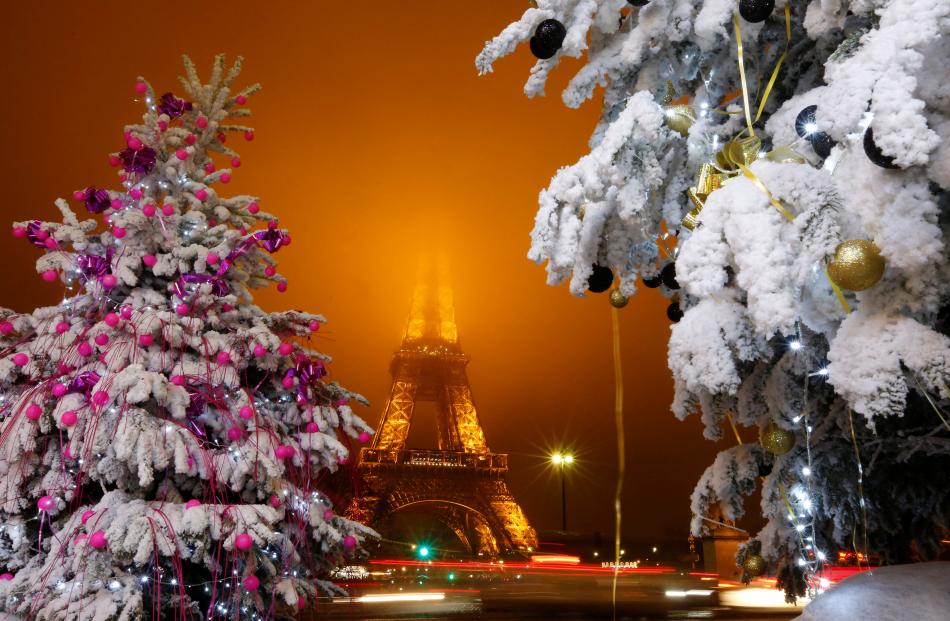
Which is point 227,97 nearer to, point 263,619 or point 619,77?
point 619,77

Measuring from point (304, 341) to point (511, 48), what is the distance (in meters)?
3.12

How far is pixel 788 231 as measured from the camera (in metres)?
2.08

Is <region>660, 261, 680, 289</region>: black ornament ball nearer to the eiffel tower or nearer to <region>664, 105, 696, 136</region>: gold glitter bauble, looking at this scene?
<region>664, 105, 696, 136</region>: gold glitter bauble

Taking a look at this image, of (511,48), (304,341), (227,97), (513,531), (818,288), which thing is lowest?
(513,531)

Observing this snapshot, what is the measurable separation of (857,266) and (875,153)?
34cm

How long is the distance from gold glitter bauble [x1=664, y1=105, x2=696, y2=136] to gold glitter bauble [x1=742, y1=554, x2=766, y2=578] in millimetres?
2387

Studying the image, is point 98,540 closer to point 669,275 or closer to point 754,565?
point 669,275

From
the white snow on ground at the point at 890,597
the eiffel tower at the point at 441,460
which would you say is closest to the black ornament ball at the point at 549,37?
the white snow on ground at the point at 890,597

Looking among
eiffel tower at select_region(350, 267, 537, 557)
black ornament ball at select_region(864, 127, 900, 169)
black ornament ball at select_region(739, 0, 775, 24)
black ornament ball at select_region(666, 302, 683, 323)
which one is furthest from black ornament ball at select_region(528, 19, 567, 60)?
eiffel tower at select_region(350, 267, 537, 557)

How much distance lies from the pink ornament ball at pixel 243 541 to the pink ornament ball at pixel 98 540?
682mm

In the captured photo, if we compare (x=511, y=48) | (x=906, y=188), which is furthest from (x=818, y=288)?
(x=511, y=48)

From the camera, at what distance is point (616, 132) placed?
8.41 ft

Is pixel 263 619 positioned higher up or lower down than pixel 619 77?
lower down

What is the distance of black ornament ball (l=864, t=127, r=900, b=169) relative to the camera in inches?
64.9
